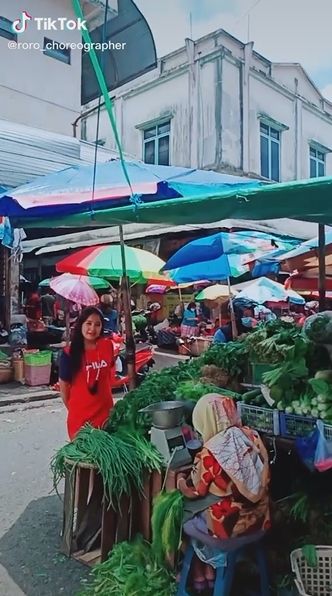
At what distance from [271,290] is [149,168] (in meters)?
5.80

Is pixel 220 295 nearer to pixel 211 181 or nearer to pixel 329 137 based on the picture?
pixel 211 181

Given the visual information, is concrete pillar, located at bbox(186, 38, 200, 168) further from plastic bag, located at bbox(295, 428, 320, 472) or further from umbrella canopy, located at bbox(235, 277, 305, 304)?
plastic bag, located at bbox(295, 428, 320, 472)

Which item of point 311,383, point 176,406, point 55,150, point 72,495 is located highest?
point 55,150

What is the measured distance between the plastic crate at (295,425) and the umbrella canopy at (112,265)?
5118 mm

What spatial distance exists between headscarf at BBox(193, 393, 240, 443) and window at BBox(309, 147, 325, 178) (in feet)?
58.0

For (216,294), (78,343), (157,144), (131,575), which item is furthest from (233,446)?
(157,144)

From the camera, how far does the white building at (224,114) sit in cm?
1496

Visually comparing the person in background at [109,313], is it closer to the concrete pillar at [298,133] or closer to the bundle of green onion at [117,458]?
the bundle of green onion at [117,458]

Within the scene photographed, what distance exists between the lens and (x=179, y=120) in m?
16.0

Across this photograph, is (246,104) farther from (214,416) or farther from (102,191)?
(214,416)

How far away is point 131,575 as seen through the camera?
277 centimetres

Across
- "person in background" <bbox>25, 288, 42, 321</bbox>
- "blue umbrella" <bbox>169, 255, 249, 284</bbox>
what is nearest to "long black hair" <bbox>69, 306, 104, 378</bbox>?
"blue umbrella" <bbox>169, 255, 249, 284</bbox>

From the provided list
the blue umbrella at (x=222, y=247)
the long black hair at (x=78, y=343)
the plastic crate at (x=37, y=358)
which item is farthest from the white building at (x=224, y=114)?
the long black hair at (x=78, y=343)

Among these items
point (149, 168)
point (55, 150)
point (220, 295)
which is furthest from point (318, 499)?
point (55, 150)
